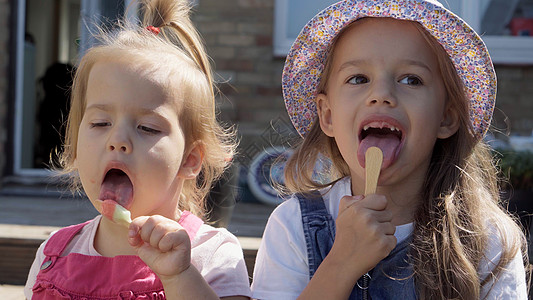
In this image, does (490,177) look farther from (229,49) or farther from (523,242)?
(229,49)

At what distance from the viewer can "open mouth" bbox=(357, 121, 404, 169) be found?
4.82 ft

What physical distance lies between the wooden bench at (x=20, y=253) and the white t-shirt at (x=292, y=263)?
3.37 feet

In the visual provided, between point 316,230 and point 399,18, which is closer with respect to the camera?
point 399,18

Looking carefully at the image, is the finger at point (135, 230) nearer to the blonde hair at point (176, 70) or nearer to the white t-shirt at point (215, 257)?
the white t-shirt at point (215, 257)

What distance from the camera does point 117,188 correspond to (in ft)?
5.18

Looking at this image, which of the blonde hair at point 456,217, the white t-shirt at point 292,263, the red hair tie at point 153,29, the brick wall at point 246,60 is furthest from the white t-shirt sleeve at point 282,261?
the brick wall at point 246,60

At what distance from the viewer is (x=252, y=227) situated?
3484mm

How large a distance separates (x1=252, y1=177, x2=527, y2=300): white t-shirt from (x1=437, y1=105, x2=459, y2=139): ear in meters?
0.25

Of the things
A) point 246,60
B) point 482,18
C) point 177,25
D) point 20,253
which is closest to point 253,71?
point 246,60

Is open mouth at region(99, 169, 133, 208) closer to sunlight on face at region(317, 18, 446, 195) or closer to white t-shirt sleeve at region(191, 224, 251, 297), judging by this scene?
white t-shirt sleeve at region(191, 224, 251, 297)

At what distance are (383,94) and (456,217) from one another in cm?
37

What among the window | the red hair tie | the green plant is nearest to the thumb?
the red hair tie

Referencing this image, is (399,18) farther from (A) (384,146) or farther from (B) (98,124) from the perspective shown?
(B) (98,124)

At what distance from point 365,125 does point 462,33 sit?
33 centimetres
